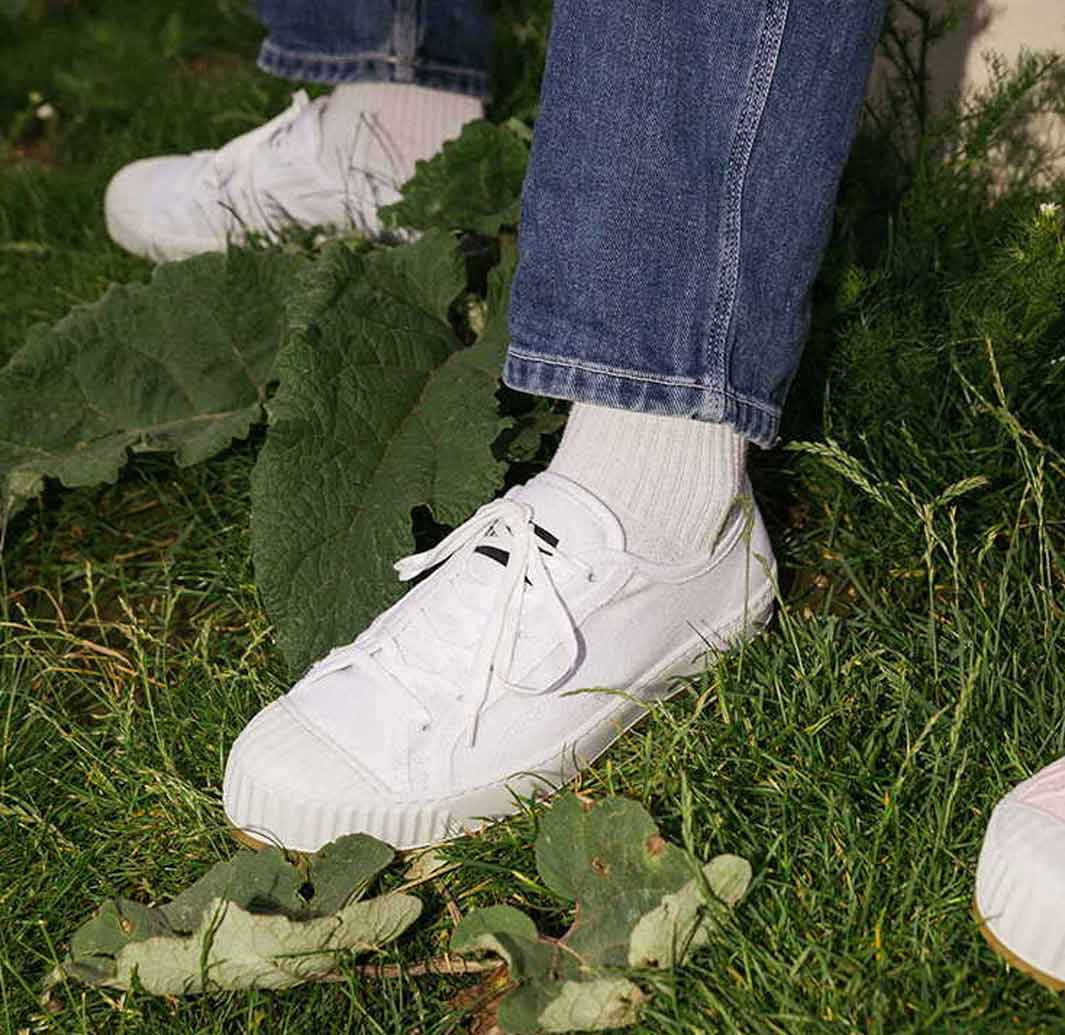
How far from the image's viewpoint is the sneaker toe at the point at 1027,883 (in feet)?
3.15

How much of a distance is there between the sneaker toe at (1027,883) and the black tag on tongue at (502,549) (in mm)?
431

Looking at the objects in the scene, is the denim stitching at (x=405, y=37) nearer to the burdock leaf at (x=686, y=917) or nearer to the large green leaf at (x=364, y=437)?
the large green leaf at (x=364, y=437)

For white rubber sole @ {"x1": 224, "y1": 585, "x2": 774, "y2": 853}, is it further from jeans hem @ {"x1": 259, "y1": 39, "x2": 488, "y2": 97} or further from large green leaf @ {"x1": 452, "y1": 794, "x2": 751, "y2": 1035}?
jeans hem @ {"x1": 259, "y1": 39, "x2": 488, "y2": 97}

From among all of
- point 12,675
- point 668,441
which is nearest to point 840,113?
point 668,441

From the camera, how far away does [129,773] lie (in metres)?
1.30

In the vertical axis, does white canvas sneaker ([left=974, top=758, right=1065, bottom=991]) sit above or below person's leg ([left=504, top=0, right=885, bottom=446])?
below

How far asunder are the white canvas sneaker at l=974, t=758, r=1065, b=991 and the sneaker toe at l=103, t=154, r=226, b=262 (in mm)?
1363

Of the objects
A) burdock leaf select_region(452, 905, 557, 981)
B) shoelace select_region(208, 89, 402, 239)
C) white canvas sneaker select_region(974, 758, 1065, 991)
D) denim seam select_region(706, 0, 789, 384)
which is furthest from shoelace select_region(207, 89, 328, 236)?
white canvas sneaker select_region(974, 758, 1065, 991)

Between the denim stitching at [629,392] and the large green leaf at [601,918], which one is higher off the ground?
the denim stitching at [629,392]

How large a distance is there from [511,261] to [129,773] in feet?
2.23

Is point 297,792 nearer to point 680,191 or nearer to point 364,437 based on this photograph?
point 364,437

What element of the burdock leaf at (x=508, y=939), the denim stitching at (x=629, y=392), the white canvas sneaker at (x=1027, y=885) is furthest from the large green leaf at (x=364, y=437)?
the white canvas sneaker at (x=1027, y=885)

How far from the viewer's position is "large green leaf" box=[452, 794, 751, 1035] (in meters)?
0.99

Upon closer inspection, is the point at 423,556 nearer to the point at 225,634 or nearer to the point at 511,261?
the point at 225,634
